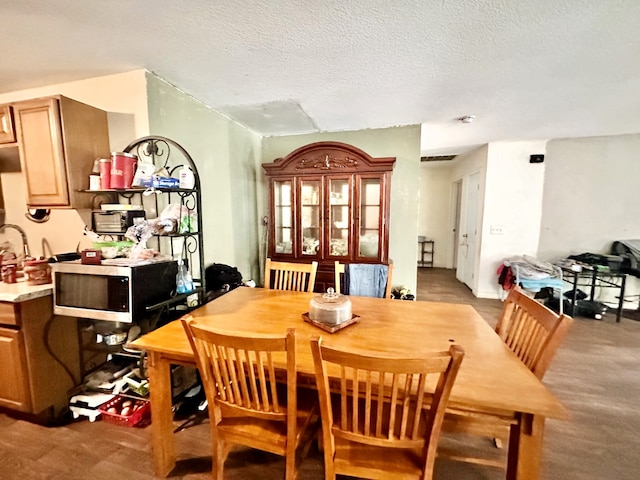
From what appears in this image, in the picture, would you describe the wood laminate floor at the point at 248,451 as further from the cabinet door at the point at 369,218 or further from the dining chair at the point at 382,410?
the cabinet door at the point at 369,218

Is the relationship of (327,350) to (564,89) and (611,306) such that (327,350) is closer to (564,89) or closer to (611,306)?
(564,89)

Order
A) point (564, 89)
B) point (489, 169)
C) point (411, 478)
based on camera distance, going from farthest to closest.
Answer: point (489, 169) → point (564, 89) → point (411, 478)

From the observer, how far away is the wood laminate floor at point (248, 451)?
1.43 meters

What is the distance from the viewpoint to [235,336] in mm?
944

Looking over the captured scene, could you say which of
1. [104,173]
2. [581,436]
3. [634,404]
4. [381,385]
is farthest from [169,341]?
[634,404]

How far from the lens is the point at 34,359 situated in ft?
5.47

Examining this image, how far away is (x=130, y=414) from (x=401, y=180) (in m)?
3.25

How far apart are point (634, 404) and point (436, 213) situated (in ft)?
15.7

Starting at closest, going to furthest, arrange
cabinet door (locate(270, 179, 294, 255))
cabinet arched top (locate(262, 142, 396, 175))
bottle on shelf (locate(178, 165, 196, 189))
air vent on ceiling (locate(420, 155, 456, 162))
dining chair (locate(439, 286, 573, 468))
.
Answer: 1. dining chair (locate(439, 286, 573, 468))
2. bottle on shelf (locate(178, 165, 196, 189))
3. cabinet arched top (locate(262, 142, 396, 175))
4. cabinet door (locate(270, 179, 294, 255))
5. air vent on ceiling (locate(420, 155, 456, 162))

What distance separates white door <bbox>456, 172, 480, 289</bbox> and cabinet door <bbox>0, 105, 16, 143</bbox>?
17.4 feet

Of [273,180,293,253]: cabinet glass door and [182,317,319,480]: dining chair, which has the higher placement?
[273,180,293,253]: cabinet glass door

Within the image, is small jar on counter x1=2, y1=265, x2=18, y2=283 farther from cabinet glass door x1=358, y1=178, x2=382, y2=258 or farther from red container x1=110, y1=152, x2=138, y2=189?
cabinet glass door x1=358, y1=178, x2=382, y2=258

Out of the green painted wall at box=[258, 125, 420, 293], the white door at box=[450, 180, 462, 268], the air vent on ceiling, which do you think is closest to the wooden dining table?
the green painted wall at box=[258, 125, 420, 293]

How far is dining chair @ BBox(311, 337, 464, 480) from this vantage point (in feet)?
2.67
